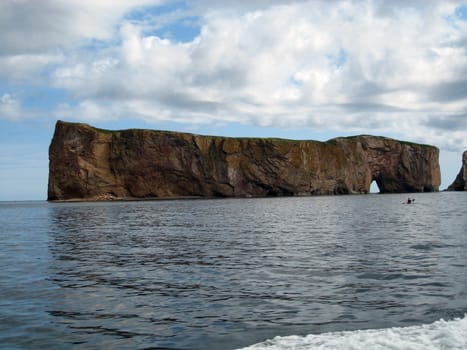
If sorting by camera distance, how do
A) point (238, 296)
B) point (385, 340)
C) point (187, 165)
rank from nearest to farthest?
point (385, 340) < point (238, 296) < point (187, 165)

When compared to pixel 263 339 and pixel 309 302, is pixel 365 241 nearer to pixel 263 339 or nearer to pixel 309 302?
pixel 309 302

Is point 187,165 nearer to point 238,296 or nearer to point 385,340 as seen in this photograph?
point 238,296

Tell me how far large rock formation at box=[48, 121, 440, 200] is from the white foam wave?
115m

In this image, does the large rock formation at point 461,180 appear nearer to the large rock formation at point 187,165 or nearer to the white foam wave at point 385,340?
the large rock formation at point 187,165

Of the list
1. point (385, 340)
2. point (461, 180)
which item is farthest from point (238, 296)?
point (461, 180)

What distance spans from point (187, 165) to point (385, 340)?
121 meters

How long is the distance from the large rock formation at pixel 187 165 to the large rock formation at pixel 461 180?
4510 cm

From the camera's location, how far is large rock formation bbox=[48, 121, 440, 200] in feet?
388

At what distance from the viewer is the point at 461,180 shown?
585ft

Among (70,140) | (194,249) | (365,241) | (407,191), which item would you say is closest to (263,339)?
(194,249)

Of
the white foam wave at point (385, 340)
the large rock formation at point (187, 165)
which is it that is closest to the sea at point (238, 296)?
the white foam wave at point (385, 340)

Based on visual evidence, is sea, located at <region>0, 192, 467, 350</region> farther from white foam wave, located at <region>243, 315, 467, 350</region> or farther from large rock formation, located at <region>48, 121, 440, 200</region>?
large rock formation, located at <region>48, 121, 440, 200</region>

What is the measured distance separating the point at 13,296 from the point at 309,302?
8.08 meters

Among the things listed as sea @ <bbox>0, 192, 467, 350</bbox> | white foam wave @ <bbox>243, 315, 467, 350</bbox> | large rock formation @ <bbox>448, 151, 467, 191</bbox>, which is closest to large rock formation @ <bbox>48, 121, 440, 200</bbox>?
large rock formation @ <bbox>448, 151, 467, 191</bbox>
